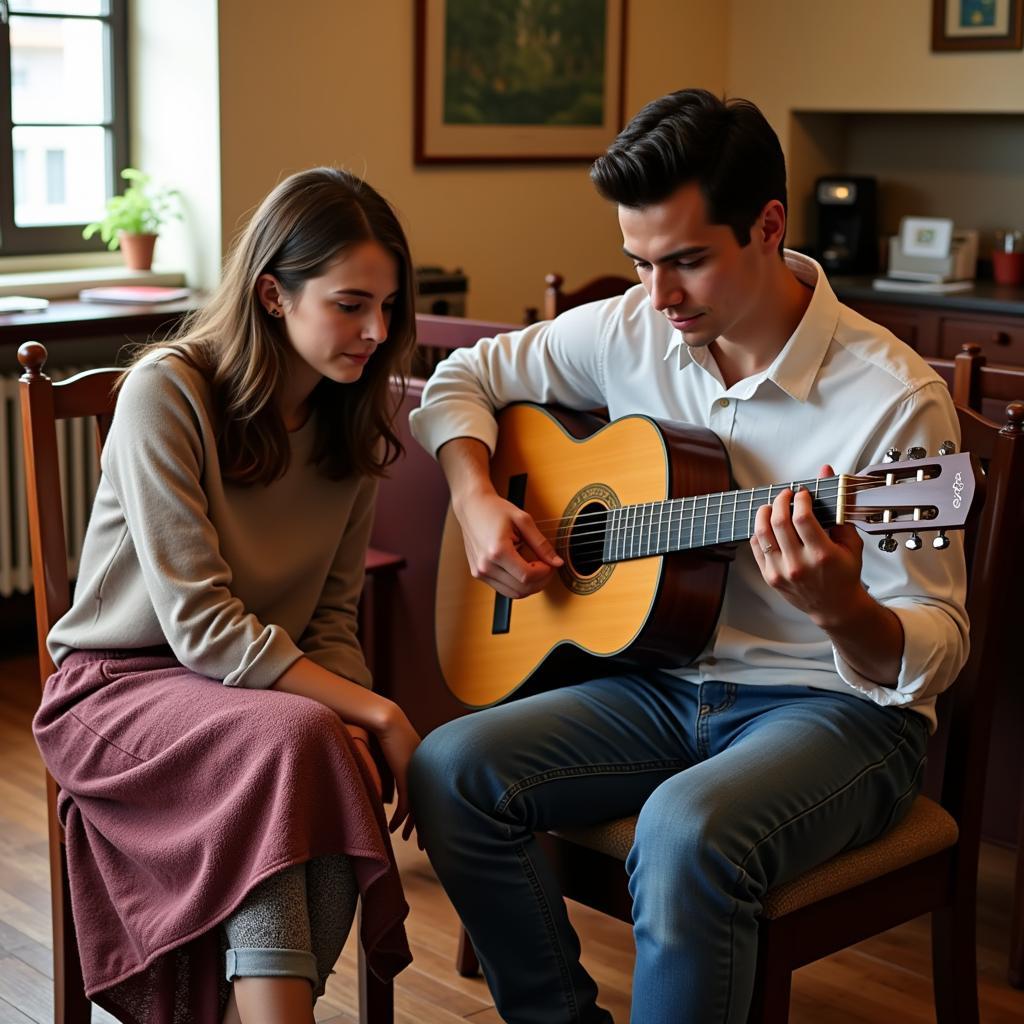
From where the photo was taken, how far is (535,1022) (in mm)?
1714

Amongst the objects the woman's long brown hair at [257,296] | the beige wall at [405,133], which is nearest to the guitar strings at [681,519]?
the woman's long brown hair at [257,296]

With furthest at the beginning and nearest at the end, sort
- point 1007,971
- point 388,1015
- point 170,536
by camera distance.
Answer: point 1007,971 → point 388,1015 → point 170,536

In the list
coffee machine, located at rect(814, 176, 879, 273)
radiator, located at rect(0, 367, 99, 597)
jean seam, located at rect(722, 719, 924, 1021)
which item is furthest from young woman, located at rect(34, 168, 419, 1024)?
coffee machine, located at rect(814, 176, 879, 273)

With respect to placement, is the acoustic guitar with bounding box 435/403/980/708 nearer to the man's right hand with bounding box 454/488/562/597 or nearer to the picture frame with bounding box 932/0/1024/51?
the man's right hand with bounding box 454/488/562/597

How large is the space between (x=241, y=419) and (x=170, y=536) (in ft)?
0.59

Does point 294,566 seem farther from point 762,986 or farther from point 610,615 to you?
point 762,986

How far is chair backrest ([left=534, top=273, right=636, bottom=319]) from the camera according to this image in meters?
3.29

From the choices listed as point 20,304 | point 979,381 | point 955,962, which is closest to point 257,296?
point 979,381

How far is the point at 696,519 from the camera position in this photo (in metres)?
1.69

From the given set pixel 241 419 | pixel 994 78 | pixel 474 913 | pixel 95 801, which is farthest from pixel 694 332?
pixel 994 78

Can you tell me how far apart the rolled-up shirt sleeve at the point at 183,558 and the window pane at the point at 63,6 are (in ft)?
8.39

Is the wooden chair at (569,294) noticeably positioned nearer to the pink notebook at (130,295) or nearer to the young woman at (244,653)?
the pink notebook at (130,295)

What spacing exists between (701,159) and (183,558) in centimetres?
73

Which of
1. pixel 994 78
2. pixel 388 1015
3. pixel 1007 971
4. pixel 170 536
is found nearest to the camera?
pixel 170 536
